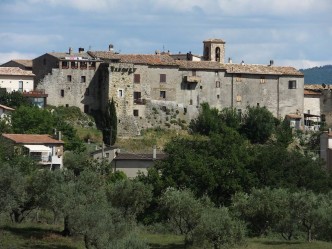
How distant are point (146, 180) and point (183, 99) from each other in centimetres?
2636

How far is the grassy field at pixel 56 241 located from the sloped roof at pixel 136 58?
33.9 meters

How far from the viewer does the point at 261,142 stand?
93312 mm

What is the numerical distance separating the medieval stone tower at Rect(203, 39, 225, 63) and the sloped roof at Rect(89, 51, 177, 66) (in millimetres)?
8768

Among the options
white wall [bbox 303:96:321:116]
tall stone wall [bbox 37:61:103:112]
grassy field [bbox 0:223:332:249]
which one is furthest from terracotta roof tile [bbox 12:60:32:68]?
grassy field [bbox 0:223:332:249]

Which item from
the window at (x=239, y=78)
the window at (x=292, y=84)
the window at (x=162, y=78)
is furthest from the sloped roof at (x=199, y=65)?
the window at (x=292, y=84)

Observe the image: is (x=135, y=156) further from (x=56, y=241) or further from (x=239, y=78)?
(x=56, y=241)

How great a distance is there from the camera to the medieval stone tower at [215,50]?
10175 cm

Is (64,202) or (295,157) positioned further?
(295,157)

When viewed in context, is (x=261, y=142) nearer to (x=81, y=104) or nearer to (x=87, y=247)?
(x=81, y=104)

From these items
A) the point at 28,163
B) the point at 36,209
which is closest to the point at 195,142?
the point at 28,163

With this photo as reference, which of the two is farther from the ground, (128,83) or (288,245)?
(128,83)

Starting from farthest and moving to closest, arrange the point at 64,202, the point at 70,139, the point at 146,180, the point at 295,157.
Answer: the point at 70,139 < the point at 295,157 < the point at 146,180 < the point at 64,202

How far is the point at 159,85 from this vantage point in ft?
A: 301

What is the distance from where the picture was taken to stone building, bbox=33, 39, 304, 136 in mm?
88750
